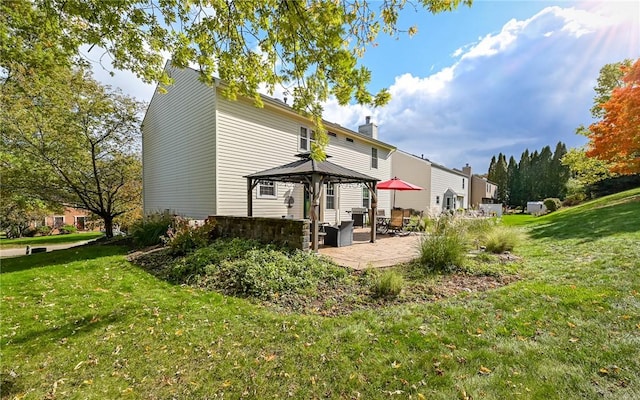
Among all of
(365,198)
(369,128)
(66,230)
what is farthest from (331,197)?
(66,230)

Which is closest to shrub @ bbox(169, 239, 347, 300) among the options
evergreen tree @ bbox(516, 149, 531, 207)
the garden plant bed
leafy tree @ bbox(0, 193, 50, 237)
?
the garden plant bed

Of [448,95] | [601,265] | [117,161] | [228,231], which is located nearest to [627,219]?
[601,265]

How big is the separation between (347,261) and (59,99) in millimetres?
13545

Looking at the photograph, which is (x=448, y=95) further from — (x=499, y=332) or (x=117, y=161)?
(x=117, y=161)

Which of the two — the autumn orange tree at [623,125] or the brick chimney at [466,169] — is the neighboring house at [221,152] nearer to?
the autumn orange tree at [623,125]

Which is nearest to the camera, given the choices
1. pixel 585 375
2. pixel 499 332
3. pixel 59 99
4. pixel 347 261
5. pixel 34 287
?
pixel 585 375

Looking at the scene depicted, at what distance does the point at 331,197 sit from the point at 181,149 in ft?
23.4

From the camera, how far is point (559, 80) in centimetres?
1273

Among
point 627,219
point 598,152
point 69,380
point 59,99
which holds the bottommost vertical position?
point 69,380

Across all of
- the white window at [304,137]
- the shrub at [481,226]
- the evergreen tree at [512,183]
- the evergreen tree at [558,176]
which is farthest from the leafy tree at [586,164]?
the evergreen tree at [512,183]

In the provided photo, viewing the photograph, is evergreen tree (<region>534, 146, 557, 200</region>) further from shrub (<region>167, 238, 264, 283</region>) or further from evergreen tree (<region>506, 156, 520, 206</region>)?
shrub (<region>167, 238, 264, 283</region>)

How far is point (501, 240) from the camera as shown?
733cm

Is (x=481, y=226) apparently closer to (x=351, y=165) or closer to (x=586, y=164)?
(x=351, y=165)

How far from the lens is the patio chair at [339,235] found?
8.76 m
